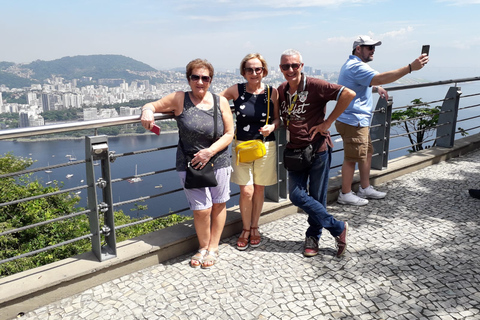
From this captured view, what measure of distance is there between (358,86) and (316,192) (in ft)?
4.71

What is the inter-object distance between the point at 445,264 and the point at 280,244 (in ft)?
4.54

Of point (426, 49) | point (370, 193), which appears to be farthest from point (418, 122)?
point (426, 49)

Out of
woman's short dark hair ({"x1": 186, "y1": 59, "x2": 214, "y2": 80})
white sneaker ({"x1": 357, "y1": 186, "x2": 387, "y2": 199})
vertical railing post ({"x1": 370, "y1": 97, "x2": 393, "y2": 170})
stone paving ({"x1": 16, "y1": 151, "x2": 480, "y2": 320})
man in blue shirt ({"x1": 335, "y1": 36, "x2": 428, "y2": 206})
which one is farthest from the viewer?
vertical railing post ({"x1": 370, "y1": 97, "x2": 393, "y2": 170})

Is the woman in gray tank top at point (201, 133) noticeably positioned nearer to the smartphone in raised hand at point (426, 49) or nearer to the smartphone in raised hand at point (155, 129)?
the smartphone in raised hand at point (155, 129)

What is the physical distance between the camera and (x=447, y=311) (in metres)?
2.74

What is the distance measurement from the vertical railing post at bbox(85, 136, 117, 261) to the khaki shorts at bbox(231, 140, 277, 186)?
3.56 ft

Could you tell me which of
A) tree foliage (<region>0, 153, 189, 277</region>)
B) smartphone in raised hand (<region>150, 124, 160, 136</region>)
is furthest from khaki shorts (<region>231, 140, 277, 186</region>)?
tree foliage (<region>0, 153, 189, 277</region>)

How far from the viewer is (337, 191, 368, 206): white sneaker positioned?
4.85m

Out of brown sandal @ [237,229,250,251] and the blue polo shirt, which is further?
the blue polo shirt

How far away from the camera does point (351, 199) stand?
4.88m

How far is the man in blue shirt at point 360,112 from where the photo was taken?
4.12 m

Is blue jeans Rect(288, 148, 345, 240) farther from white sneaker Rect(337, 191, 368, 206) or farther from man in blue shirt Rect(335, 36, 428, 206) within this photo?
white sneaker Rect(337, 191, 368, 206)

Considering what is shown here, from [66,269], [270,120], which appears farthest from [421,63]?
[66,269]

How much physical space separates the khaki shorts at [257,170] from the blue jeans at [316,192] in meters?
0.23
